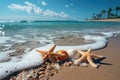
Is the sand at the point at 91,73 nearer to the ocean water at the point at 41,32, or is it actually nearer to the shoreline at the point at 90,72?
the shoreline at the point at 90,72

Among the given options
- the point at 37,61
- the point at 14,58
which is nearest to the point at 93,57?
the point at 37,61

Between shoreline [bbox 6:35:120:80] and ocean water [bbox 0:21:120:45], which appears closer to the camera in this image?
shoreline [bbox 6:35:120:80]

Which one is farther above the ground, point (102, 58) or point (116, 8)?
point (116, 8)

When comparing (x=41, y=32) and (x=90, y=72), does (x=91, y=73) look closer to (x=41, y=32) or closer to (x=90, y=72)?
(x=90, y=72)

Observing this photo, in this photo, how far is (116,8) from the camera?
102 meters

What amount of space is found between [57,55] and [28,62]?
0.82 m

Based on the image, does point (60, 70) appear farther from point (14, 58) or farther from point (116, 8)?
point (116, 8)

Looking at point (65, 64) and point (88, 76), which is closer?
point (88, 76)

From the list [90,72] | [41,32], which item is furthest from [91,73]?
[41,32]

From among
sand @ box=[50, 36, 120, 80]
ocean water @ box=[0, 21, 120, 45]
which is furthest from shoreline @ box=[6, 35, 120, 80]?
ocean water @ box=[0, 21, 120, 45]

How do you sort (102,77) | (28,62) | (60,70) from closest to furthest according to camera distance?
1. (102,77)
2. (60,70)
3. (28,62)

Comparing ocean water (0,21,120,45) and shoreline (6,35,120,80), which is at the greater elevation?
ocean water (0,21,120,45)

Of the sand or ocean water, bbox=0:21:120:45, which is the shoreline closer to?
the sand

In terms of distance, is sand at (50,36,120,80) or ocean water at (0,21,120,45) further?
ocean water at (0,21,120,45)
